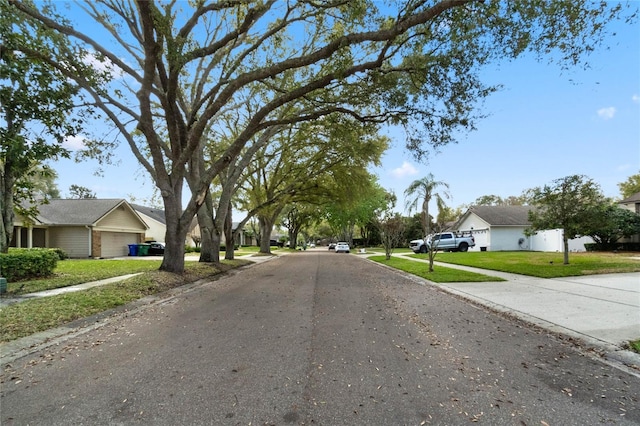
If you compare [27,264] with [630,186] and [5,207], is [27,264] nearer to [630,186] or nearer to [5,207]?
[5,207]

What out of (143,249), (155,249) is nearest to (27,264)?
(143,249)

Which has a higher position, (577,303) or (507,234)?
(507,234)

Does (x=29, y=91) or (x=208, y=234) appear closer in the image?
(x=29, y=91)

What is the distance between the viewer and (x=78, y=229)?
86.7ft

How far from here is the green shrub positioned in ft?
36.9

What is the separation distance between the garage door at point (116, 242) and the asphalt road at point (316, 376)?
80.9ft

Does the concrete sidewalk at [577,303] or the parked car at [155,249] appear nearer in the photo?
the concrete sidewalk at [577,303]

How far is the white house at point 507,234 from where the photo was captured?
31219 mm

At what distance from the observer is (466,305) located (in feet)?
28.2

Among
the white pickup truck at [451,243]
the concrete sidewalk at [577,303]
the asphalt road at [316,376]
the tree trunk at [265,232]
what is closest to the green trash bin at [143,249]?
the tree trunk at [265,232]

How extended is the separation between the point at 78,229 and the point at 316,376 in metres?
28.4

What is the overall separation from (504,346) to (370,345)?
194 centimetres

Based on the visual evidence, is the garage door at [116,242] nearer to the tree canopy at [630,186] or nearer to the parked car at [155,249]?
the parked car at [155,249]

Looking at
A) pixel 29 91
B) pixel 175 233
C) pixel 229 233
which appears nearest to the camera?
pixel 29 91
